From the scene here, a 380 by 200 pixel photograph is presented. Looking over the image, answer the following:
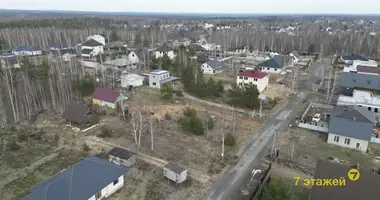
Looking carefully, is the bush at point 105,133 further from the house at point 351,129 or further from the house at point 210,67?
the house at point 210,67

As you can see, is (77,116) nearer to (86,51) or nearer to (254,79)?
(254,79)

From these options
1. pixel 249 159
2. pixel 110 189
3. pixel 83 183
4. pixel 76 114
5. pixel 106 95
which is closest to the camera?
pixel 83 183

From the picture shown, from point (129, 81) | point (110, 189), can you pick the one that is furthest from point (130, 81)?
point (110, 189)

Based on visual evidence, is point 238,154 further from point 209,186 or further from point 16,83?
point 16,83

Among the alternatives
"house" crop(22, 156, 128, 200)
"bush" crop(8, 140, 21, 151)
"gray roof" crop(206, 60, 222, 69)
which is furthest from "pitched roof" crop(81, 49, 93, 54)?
"house" crop(22, 156, 128, 200)

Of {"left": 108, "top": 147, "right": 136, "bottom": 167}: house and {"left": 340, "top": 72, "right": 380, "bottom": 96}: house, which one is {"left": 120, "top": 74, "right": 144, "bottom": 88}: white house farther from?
{"left": 340, "top": 72, "right": 380, "bottom": 96}: house
